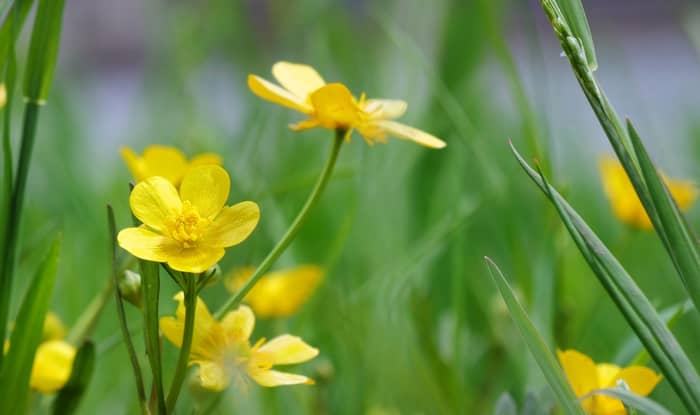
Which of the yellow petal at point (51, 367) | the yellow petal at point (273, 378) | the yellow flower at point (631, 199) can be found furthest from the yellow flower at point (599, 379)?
the yellow flower at point (631, 199)

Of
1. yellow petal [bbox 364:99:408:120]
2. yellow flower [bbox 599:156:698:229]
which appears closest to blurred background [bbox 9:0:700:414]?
yellow flower [bbox 599:156:698:229]

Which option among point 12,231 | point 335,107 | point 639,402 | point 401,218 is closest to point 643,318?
point 639,402

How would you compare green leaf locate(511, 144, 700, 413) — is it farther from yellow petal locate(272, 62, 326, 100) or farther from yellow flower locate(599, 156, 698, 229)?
yellow flower locate(599, 156, 698, 229)

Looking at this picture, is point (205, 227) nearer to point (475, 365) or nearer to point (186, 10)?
point (475, 365)

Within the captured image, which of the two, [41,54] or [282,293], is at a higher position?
[41,54]

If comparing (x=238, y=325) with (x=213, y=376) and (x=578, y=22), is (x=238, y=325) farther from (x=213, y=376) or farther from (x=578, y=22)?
(x=578, y=22)

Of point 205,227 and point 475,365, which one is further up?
point 205,227

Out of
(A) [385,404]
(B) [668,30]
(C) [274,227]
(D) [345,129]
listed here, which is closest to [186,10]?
(C) [274,227]

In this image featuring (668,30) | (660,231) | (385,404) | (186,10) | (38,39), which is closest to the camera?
(660,231)
